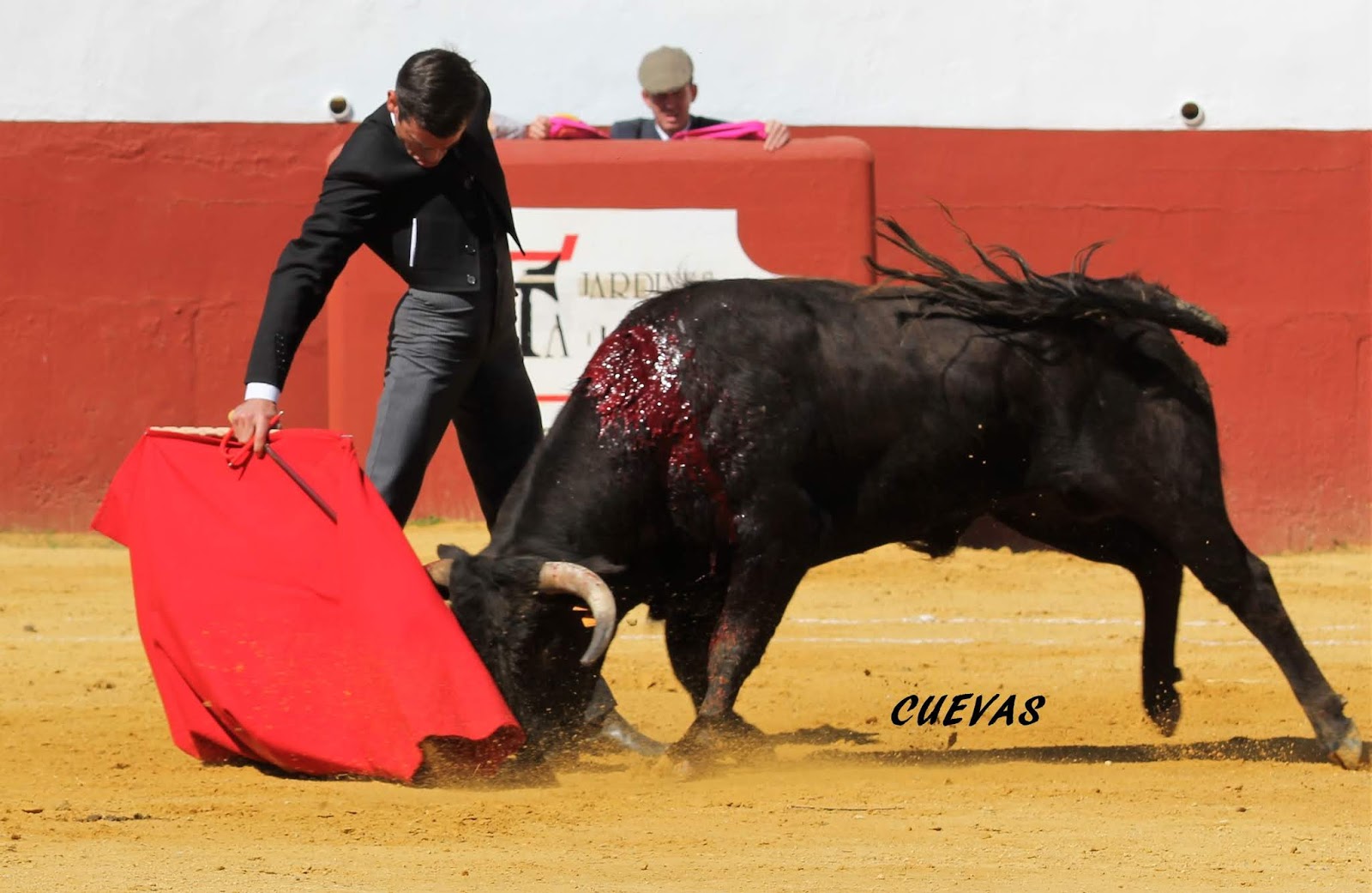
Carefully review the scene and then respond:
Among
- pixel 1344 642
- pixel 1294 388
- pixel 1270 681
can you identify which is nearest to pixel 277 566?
pixel 1270 681

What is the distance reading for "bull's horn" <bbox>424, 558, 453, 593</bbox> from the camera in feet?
16.3

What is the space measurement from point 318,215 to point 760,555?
1.41 m

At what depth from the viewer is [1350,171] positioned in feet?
34.1

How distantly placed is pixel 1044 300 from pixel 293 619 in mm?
2154

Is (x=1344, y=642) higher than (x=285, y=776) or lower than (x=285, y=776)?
lower

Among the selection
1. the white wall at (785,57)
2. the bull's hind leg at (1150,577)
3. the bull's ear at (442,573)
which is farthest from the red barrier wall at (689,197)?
the bull's ear at (442,573)

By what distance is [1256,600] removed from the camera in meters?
5.39

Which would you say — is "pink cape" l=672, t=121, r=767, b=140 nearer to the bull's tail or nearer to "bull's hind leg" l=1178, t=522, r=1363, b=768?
the bull's tail

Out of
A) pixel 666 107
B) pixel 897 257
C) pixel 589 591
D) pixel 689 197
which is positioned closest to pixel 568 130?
pixel 666 107

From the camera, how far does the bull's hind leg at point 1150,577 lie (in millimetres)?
5695

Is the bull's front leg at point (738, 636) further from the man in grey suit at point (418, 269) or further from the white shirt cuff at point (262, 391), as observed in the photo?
the white shirt cuff at point (262, 391)

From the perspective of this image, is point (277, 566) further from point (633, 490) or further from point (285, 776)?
point (633, 490)

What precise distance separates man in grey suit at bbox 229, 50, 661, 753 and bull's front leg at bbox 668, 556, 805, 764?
394mm

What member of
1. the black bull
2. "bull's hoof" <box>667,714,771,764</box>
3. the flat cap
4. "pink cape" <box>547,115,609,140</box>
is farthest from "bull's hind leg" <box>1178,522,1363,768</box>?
"pink cape" <box>547,115,609,140</box>
